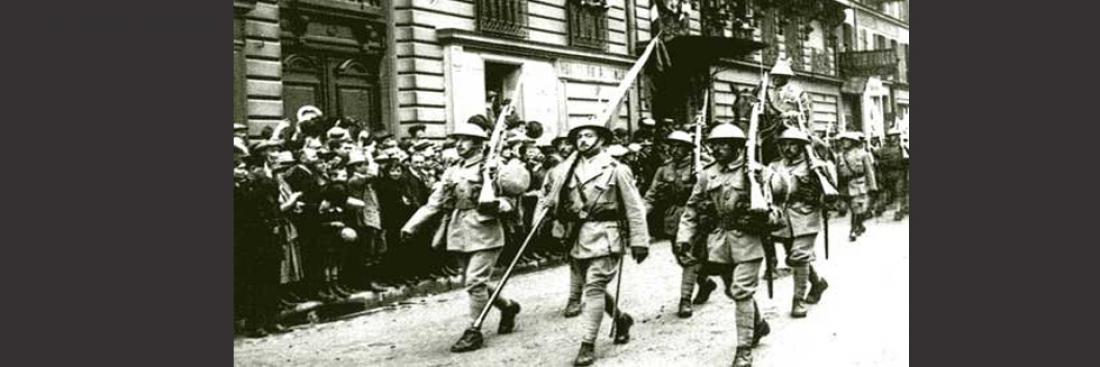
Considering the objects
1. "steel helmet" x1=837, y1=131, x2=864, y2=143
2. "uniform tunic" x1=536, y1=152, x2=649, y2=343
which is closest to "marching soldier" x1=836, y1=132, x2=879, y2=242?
"steel helmet" x1=837, y1=131, x2=864, y2=143

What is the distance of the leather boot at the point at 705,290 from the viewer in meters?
7.15

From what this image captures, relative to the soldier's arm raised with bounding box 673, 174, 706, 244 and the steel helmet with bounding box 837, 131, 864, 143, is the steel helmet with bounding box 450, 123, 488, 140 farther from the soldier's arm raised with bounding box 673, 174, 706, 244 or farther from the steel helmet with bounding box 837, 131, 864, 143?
the steel helmet with bounding box 837, 131, 864, 143

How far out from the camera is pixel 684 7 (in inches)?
276

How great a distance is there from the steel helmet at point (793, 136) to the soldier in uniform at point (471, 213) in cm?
180

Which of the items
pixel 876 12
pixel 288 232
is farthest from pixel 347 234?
pixel 876 12

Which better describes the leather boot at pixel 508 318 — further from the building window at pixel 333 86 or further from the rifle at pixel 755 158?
the rifle at pixel 755 158

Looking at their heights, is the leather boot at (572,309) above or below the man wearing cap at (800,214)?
below

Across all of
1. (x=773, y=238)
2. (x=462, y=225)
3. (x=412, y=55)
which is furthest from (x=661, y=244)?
(x=412, y=55)

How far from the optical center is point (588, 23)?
6.76m

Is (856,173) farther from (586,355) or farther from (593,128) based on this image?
(586,355)

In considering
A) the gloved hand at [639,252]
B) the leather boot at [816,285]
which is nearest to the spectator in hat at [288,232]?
the gloved hand at [639,252]

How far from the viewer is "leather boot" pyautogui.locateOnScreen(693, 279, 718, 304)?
7148 mm

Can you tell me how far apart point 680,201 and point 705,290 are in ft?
2.11

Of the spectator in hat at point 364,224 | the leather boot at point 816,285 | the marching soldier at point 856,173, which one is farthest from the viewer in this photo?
the marching soldier at point 856,173
